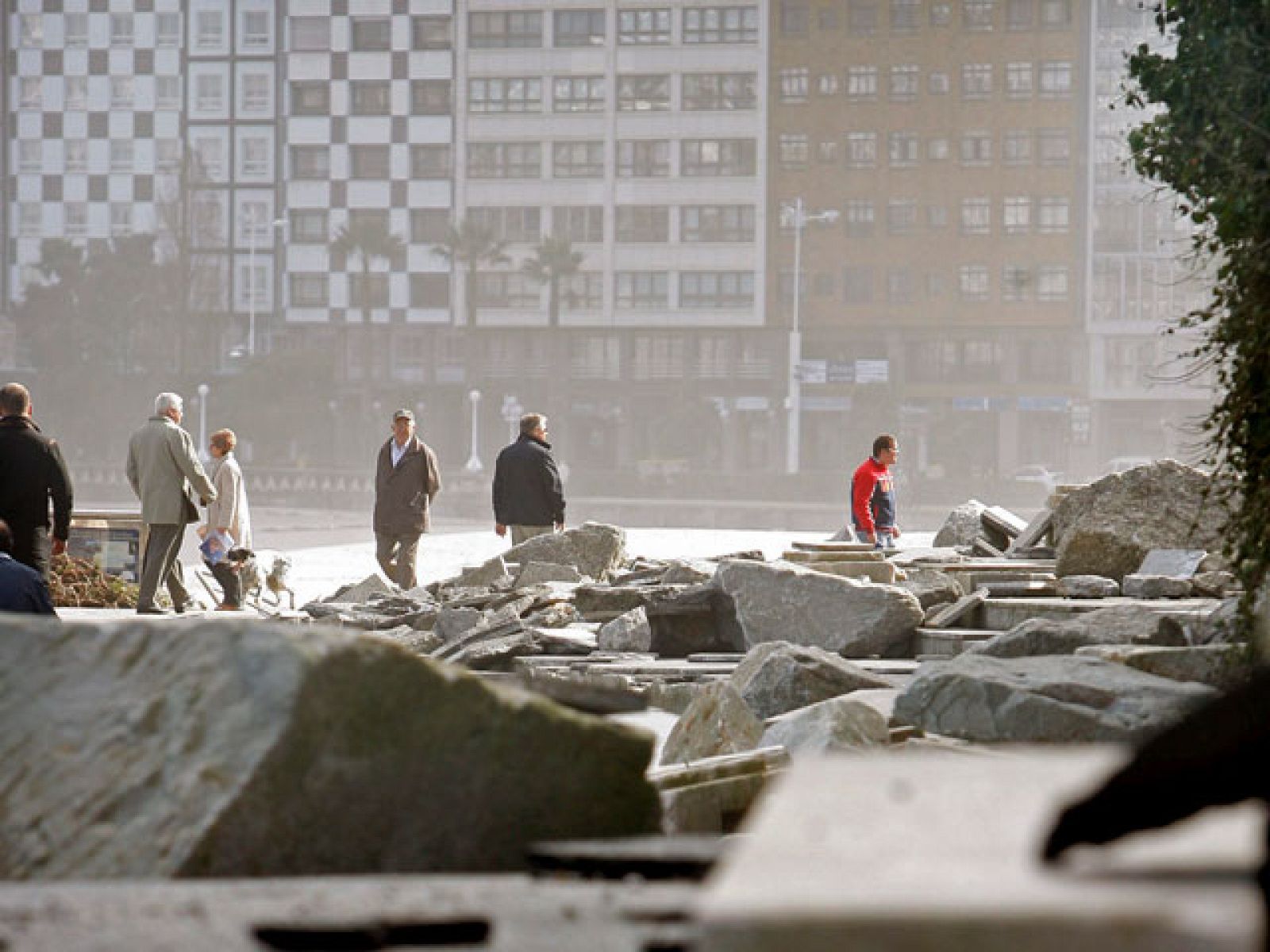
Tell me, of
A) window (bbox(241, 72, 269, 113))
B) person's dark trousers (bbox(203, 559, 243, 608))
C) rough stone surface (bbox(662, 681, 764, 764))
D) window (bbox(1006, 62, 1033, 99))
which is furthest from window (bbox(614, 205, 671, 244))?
rough stone surface (bbox(662, 681, 764, 764))

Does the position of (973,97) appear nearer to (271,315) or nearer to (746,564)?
(271,315)

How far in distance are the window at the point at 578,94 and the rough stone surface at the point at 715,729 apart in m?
78.1

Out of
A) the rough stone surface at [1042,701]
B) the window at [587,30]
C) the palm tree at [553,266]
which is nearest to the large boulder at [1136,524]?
the rough stone surface at [1042,701]

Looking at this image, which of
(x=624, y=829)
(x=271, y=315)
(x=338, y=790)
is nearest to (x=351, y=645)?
(x=338, y=790)

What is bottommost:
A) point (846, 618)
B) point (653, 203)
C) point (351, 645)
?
point (846, 618)

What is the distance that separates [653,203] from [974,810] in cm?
8256

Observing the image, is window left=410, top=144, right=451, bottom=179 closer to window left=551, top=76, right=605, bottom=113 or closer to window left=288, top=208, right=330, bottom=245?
window left=288, top=208, right=330, bottom=245

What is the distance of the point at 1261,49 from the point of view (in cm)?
969

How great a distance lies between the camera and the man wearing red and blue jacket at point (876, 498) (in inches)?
742

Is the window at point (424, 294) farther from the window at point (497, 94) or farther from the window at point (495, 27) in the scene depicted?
the window at point (495, 27)

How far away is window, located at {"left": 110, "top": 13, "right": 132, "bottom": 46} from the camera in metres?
92.4

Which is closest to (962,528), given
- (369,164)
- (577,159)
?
(577,159)

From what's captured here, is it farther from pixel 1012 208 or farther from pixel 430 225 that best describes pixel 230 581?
pixel 430 225

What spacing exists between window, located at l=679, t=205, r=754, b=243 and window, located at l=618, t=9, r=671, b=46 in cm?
671
